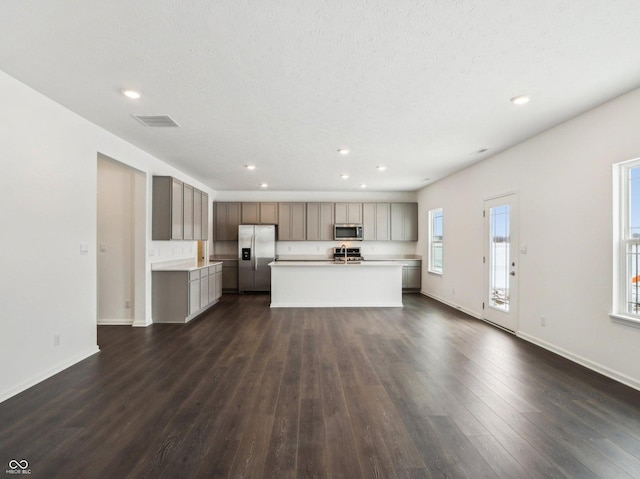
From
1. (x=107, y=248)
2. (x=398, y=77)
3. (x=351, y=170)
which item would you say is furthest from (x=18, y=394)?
(x=351, y=170)

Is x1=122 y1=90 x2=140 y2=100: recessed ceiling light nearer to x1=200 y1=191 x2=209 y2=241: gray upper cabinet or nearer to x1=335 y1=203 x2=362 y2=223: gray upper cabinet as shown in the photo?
x1=200 y1=191 x2=209 y2=241: gray upper cabinet

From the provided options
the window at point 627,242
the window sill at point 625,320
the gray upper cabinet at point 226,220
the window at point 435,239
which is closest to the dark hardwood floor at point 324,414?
the window sill at point 625,320

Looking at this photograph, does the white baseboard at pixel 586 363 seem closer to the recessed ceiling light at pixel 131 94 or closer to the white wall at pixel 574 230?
the white wall at pixel 574 230

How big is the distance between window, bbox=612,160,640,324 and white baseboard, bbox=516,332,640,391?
541 millimetres

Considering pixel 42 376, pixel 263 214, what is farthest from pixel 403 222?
pixel 42 376

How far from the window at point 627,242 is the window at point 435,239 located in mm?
3973

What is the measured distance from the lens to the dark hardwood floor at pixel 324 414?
1842 mm

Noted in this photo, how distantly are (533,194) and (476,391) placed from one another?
273 centimetres

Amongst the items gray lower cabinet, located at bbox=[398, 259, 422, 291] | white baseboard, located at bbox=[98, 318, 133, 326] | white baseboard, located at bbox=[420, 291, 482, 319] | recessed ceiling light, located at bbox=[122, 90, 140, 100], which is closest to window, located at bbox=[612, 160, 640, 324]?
white baseboard, located at bbox=[420, 291, 482, 319]

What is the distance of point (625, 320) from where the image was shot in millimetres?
2883

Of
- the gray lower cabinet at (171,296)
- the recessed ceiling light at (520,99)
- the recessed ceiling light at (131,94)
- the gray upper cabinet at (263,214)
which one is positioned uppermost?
the recessed ceiling light at (520,99)

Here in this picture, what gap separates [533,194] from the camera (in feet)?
13.4

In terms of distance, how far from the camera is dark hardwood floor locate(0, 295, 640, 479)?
1.84 m

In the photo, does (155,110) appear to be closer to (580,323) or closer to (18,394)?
(18,394)
